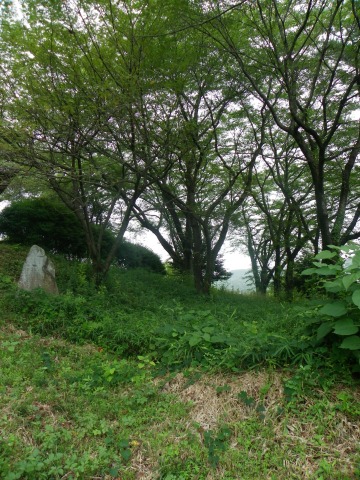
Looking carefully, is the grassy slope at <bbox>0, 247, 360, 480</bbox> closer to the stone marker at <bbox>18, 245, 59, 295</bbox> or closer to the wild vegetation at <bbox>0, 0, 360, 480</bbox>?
the wild vegetation at <bbox>0, 0, 360, 480</bbox>

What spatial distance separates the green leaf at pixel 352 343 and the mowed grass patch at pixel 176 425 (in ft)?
1.39

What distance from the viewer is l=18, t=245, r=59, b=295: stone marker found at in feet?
17.7

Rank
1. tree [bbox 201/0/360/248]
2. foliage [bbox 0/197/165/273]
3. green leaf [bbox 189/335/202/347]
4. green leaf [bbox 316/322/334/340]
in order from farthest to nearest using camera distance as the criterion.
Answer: foliage [bbox 0/197/165/273]
tree [bbox 201/0/360/248]
green leaf [bbox 189/335/202/347]
green leaf [bbox 316/322/334/340]

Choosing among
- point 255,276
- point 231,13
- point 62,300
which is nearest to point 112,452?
point 62,300

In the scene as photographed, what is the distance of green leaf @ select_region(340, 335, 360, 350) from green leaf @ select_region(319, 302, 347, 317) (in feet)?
0.60

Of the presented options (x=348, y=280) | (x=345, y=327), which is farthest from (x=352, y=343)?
(x=348, y=280)

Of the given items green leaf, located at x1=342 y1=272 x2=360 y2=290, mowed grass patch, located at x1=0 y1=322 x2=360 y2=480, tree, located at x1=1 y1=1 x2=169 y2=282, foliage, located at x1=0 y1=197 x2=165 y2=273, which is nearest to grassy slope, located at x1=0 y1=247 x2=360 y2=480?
mowed grass patch, located at x1=0 y1=322 x2=360 y2=480

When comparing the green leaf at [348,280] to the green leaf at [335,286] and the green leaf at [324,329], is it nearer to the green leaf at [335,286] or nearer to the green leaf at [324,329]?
the green leaf at [335,286]

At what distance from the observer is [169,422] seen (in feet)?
8.44

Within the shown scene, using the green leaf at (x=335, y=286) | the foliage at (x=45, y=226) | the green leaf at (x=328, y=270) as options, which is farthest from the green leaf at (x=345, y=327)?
the foliage at (x=45, y=226)

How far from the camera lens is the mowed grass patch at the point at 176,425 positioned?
216 cm

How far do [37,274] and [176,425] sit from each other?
3.92 m

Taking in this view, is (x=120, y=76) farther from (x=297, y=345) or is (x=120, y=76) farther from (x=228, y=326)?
(x=297, y=345)

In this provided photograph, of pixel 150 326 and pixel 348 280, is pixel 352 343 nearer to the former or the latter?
pixel 348 280
